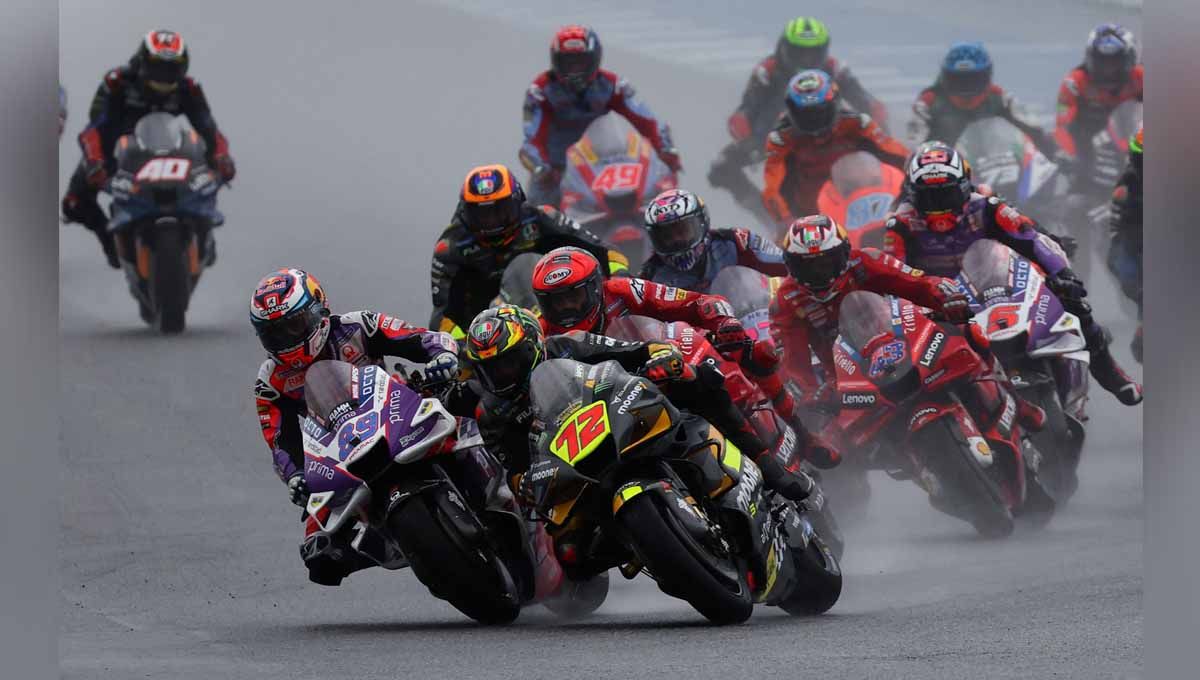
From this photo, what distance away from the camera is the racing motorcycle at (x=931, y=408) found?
37.1ft

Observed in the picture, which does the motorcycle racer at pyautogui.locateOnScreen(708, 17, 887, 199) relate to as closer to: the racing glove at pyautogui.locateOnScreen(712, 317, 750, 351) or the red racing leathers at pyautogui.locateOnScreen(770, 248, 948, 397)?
the red racing leathers at pyautogui.locateOnScreen(770, 248, 948, 397)

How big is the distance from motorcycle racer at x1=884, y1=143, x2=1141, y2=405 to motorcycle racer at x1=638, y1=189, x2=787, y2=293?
81 centimetres

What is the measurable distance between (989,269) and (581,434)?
410cm

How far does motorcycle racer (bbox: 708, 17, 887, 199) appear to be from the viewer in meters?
19.4

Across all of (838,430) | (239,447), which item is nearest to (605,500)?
(838,430)

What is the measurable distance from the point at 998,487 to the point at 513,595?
3016 mm

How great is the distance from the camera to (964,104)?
18047 mm

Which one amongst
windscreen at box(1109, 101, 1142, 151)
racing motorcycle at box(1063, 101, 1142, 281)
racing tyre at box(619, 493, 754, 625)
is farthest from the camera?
windscreen at box(1109, 101, 1142, 151)

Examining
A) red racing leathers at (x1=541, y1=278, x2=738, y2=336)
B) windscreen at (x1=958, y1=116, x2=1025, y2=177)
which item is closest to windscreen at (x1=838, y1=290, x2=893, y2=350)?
red racing leathers at (x1=541, y1=278, x2=738, y2=336)

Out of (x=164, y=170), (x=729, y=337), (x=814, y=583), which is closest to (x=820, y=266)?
(x=729, y=337)

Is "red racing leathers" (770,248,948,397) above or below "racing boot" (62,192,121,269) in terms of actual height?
above

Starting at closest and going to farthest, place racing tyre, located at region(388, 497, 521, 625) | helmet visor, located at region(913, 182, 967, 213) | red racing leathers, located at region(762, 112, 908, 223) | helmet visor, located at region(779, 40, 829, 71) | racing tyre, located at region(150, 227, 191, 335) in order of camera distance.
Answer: racing tyre, located at region(388, 497, 521, 625)
helmet visor, located at region(913, 182, 967, 213)
red racing leathers, located at region(762, 112, 908, 223)
racing tyre, located at region(150, 227, 191, 335)
helmet visor, located at region(779, 40, 829, 71)

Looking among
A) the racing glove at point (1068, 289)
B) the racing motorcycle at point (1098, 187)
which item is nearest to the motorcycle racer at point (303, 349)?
the racing glove at point (1068, 289)

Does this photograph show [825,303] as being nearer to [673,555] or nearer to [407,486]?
[407,486]
